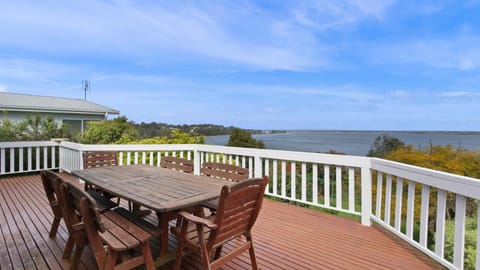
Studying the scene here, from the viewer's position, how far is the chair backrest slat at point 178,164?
3285 millimetres

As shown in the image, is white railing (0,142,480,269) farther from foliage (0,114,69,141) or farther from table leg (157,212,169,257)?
table leg (157,212,169,257)

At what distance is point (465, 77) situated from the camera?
9.38m

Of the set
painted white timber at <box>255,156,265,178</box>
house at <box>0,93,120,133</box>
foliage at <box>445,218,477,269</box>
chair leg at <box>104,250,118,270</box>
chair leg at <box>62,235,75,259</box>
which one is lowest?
foliage at <box>445,218,477,269</box>

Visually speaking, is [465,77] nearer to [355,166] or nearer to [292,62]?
[292,62]

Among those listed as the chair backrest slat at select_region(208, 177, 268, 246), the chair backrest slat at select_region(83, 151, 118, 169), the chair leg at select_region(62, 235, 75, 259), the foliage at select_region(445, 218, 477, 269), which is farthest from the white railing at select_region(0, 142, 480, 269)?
the chair leg at select_region(62, 235, 75, 259)

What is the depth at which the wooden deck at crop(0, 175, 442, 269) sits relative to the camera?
222 cm

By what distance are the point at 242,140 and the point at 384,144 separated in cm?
504

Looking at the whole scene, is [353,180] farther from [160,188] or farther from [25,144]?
[25,144]

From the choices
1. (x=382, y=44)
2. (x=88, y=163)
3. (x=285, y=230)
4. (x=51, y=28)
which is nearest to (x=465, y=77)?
(x=382, y=44)

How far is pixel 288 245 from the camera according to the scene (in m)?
2.60

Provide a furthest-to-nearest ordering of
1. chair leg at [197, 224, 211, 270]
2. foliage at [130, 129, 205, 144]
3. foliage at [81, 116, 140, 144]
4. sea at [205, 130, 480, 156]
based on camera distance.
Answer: foliage at [81, 116, 140, 144] → sea at [205, 130, 480, 156] → foliage at [130, 129, 205, 144] → chair leg at [197, 224, 211, 270]

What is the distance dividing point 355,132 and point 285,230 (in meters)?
11.6

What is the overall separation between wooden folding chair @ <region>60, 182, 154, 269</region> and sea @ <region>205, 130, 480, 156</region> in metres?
3.67

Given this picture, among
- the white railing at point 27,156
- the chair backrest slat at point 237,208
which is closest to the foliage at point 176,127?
the white railing at point 27,156
